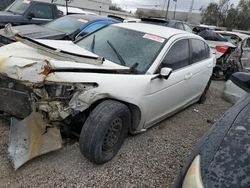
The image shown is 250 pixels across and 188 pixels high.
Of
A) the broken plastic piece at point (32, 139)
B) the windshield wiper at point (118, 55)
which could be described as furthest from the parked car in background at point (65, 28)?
the broken plastic piece at point (32, 139)

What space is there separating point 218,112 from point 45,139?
4187 mm

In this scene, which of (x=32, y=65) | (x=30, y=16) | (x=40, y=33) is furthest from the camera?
(x=30, y=16)

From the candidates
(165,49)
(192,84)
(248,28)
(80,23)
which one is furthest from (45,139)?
(248,28)

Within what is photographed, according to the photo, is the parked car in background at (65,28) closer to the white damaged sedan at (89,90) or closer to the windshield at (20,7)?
the white damaged sedan at (89,90)

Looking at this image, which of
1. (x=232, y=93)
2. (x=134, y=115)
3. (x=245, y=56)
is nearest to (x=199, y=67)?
(x=134, y=115)

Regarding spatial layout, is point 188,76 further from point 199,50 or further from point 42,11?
point 42,11

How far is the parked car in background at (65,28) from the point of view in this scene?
7259 mm

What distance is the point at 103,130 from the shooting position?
352 centimetres

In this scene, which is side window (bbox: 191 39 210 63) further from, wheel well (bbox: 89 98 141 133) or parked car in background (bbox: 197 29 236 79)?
parked car in background (bbox: 197 29 236 79)

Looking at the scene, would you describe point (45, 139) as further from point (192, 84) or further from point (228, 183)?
point (192, 84)

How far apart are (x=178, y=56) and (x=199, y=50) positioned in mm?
1089

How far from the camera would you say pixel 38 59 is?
11.9ft

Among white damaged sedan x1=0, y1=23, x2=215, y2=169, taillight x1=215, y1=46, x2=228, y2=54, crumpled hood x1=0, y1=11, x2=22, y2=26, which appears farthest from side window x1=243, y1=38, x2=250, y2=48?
Result: crumpled hood x1=0, y1=11, x2=22, y2=26

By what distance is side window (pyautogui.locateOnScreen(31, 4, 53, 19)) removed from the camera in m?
11.3
